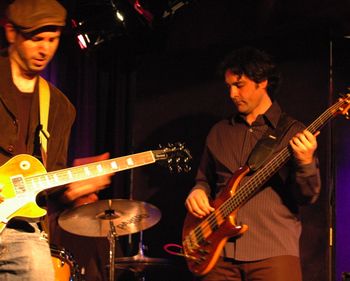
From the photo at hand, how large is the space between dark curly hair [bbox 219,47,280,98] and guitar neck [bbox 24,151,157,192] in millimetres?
1179

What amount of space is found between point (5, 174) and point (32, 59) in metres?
0.60

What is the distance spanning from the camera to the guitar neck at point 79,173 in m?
2.90

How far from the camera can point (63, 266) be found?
389 cm

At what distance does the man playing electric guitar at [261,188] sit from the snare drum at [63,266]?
78 cm

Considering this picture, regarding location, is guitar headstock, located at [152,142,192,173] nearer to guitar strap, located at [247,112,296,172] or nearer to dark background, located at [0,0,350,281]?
guitar strap, located at [247,112,296,172]

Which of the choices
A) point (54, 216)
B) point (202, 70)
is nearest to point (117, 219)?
point (54, 216)

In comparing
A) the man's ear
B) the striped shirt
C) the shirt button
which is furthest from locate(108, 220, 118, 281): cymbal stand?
the man's ear

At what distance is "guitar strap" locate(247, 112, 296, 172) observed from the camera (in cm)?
385

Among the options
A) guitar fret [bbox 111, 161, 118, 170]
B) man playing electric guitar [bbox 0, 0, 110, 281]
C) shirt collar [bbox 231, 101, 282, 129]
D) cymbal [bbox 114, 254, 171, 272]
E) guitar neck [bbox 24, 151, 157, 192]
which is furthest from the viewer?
→ cymbal [bbox 114, 254, 171, 272]

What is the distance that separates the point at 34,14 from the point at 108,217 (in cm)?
177

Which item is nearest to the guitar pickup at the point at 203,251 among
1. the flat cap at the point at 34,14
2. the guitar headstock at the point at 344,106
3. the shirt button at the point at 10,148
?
the guitar headstock at the point at 344,106

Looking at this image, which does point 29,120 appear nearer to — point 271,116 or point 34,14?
point 34,14

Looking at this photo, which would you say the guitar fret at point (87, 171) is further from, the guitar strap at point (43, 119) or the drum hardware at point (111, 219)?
the drum hardware at point (111, 219)

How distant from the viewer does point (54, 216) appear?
16.6 feet
